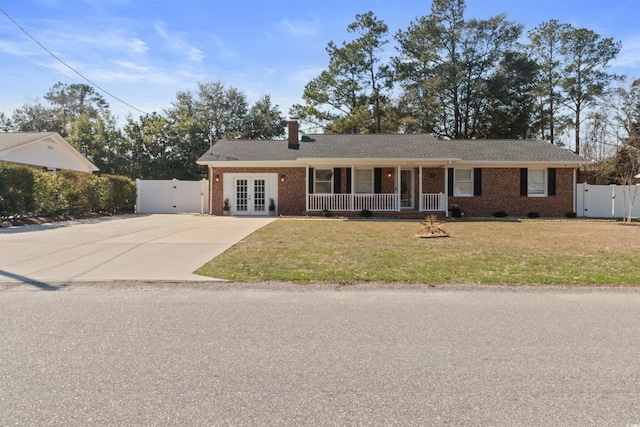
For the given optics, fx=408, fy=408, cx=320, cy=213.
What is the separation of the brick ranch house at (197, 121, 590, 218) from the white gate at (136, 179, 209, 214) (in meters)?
3.60

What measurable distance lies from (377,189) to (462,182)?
4.43m

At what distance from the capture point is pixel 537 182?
68.7ft

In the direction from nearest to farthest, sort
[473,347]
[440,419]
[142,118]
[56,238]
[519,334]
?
[440,419], [473,347], [519,334], [56,238], [142,118]

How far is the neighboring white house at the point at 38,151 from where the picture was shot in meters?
21.3

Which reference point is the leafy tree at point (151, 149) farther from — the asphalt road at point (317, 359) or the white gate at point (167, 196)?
the asphalt road at point (317, 359)

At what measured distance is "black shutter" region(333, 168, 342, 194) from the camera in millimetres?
20672

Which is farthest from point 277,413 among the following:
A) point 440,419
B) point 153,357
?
point 153,357

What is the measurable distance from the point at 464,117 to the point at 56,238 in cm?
3144

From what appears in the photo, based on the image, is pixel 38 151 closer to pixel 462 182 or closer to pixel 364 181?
pixel 364 181

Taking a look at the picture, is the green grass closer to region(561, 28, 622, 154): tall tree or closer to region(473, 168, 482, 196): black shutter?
region(473, 168, 482, 196): black shutter

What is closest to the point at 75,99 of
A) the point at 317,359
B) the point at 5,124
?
the point at 5,124

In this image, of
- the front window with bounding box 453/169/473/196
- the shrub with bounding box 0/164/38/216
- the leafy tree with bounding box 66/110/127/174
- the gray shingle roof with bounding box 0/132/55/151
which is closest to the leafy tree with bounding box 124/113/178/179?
the leafy tree with bounding box 66/110/127/174

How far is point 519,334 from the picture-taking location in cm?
418

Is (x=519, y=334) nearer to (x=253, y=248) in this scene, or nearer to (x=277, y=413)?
(x=277, y=413)
